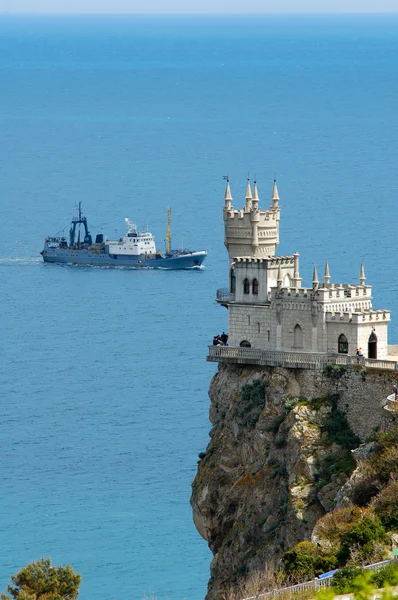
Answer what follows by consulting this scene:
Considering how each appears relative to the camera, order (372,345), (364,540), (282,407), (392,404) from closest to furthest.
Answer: (364,540) → (392,404) → (372,345) → (282,407)

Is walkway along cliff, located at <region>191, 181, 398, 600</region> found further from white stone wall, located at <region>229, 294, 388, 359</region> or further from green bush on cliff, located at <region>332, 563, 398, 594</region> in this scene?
green bush on cliff, located at <region>332, 563, 398, 594</region>

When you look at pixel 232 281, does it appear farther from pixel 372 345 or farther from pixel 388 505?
pixel 388 505

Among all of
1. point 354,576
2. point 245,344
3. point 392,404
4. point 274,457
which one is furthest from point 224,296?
point 354,576

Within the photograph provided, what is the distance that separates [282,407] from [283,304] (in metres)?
3.71

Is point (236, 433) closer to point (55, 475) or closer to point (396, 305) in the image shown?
point (55, 475)

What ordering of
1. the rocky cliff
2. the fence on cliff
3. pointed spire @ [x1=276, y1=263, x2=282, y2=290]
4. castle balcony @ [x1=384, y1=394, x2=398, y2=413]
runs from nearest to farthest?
the fence on cliff < castle balcony @ [x1=384, y1=394, x2=398, y2=413] < the rocky cliff < pointed spire @ [x1=276, y1=263, x2=282, y2=290]

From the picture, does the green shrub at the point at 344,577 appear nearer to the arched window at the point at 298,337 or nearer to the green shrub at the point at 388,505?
the green shrub at the point at 388,505

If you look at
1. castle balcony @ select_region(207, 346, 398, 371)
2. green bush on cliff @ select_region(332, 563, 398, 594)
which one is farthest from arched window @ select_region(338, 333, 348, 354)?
green bush on cliff @ select_region(332, 563, 398, 594)

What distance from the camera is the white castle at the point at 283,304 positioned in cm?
8206

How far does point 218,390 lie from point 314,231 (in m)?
110

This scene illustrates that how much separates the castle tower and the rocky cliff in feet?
15.9

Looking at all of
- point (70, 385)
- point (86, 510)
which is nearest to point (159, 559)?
point (86, 510)

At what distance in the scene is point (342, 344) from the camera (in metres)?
82.2

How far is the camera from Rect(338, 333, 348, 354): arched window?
269ft
